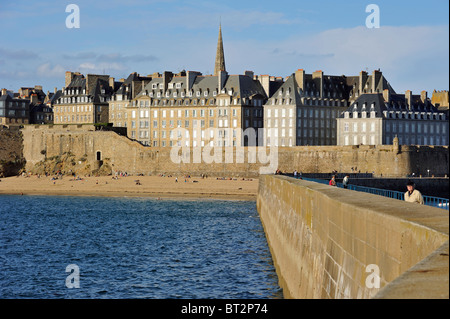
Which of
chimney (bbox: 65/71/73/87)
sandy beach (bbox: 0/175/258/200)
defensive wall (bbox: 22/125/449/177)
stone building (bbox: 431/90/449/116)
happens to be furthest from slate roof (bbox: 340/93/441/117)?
chimney (bbox: 65/71/73/87)

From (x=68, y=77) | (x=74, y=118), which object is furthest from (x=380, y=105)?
(x=68, y=77)

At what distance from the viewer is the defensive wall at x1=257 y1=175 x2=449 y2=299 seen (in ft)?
22.8

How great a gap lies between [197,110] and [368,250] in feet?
284

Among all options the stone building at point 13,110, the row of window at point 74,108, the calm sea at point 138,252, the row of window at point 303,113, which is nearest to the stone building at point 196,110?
the row of window at point 303,113

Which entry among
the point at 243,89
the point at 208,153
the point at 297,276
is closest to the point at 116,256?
the point at 297,276

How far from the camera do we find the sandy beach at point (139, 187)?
6850 cm

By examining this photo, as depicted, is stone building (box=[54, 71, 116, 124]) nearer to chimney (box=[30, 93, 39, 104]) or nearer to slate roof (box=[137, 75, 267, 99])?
slate roof (box=[137, 75, 267, 99])

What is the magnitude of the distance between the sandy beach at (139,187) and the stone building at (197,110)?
15310 millimetres

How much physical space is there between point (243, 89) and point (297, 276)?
76.6m

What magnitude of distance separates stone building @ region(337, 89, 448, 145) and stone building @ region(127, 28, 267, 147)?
13725mm

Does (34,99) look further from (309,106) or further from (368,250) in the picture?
(368,250)

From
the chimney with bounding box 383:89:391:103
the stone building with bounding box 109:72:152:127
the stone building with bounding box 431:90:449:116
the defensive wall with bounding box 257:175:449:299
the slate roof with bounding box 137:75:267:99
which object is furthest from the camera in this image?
the stone building with bounding box 109:72:152:127

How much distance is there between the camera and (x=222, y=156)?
81.4 metres

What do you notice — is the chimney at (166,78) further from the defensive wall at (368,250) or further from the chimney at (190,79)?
the defensive wall at (368,250)
